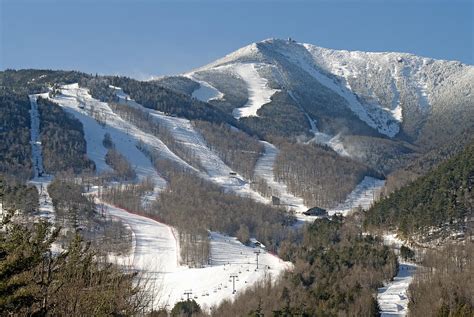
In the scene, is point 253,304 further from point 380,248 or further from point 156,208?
point 156,208

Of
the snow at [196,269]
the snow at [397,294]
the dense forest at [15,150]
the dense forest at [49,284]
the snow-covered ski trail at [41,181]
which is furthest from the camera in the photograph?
the dense forest at [15,150]

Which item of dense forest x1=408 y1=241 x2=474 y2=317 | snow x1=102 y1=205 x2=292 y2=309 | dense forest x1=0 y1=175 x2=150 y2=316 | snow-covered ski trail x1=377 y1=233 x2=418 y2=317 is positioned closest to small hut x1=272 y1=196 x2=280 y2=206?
snow x1=102 y1=205 x2=292 y2=309

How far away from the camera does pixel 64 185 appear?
14450 centimetres

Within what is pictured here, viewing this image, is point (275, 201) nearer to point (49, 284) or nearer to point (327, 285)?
point (327, 285)

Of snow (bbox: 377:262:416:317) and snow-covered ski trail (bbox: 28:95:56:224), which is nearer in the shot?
snow (bbox: 377:262:416:317)

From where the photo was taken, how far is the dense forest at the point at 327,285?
2662 inches

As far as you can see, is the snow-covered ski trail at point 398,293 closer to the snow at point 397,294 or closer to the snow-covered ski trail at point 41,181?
the snow at point 397,294

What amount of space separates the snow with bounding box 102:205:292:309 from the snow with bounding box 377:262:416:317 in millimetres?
19521

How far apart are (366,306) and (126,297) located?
169 ft

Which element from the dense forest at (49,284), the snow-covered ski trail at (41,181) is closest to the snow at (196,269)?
the snow-covered ski trail at (41,181)

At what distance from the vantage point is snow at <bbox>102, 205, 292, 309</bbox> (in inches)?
3458

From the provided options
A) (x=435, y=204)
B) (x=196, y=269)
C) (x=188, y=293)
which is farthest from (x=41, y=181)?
(x=435, y=204)

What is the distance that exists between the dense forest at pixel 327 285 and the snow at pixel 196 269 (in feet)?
18.4

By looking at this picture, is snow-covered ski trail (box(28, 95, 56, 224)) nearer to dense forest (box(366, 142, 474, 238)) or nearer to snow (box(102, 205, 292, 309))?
snow (box(102, 205, 292, 309))
